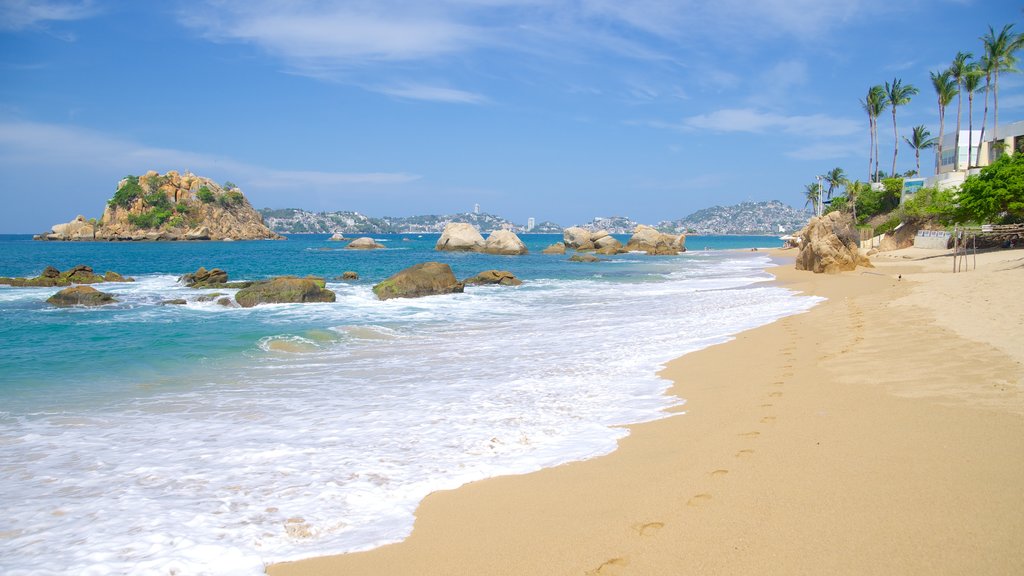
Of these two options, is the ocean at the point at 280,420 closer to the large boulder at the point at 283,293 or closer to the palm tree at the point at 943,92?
the large boulder at the point at 283,293

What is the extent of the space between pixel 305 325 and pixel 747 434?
12.4 meters

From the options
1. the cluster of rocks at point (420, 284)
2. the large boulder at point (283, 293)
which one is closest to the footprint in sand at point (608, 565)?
the large boulder at point (283, 293)

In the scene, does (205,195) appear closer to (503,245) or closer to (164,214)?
(164,214)

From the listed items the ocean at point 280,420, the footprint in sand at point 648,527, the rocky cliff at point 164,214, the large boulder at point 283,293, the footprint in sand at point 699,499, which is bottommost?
the ocean at point 280,420

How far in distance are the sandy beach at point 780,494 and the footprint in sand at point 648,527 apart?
13mm

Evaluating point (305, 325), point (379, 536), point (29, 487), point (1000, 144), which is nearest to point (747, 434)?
point (379, 536)

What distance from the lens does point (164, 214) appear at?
122562 mm

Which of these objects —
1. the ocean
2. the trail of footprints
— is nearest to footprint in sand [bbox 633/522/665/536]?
the trail of footprints

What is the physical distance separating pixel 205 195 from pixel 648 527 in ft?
466

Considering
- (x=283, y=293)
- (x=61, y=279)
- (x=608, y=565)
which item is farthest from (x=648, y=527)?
(x=61, y=279)

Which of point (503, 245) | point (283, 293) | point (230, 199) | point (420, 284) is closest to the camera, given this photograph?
point (283, 293)

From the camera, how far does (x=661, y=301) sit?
2012 centimetres

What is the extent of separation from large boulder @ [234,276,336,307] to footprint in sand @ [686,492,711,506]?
18.5 m

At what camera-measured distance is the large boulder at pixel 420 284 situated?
22375 millimetres
